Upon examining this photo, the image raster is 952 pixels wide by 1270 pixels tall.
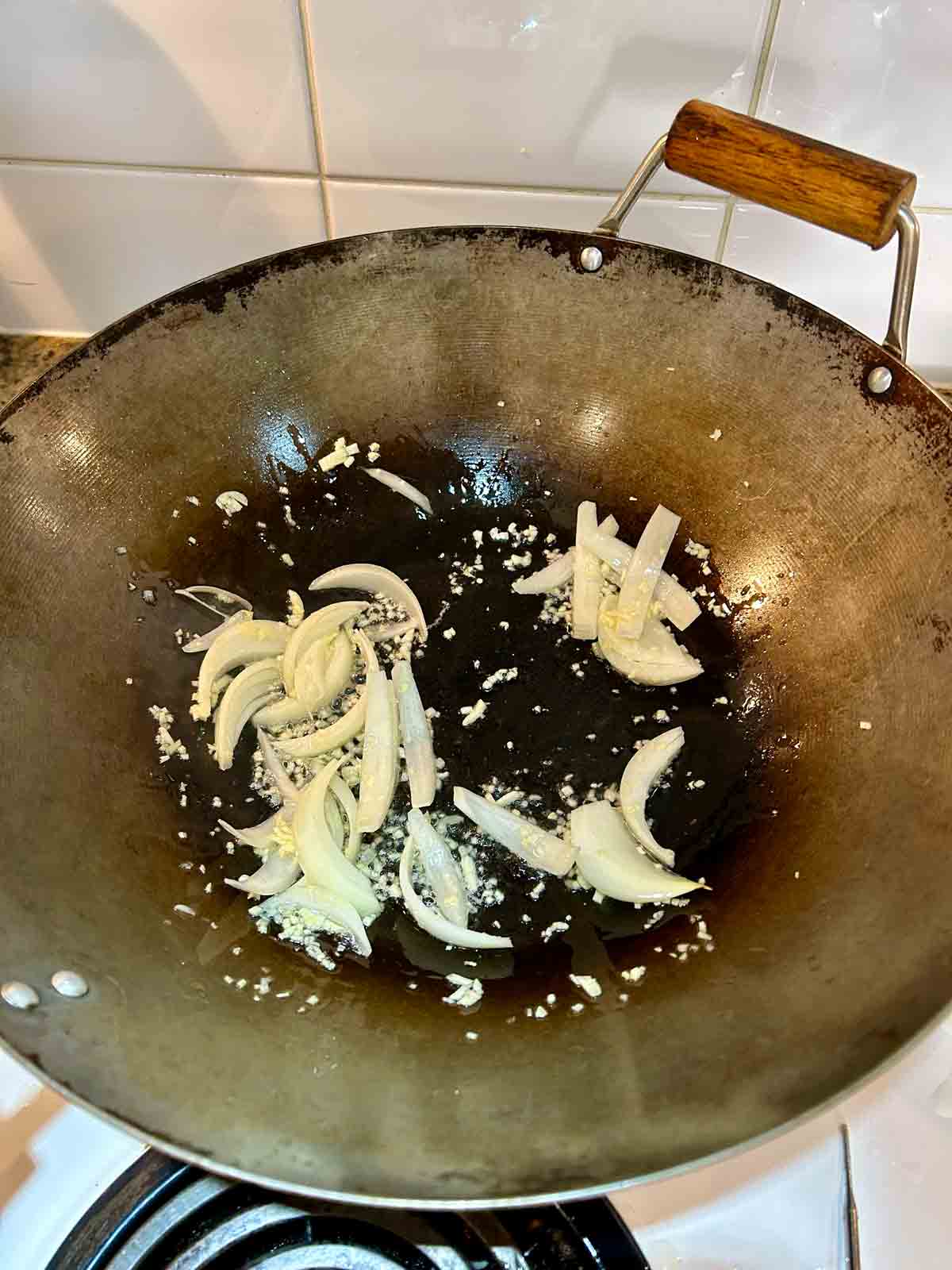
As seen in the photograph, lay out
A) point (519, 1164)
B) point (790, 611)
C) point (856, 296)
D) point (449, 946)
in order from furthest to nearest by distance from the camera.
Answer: point (856, 296)
point (790, 611)
point (449, 946)
point (519, 1164)

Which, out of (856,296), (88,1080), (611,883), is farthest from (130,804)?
(856,296)

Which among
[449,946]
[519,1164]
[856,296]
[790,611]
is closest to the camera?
[519,1164]

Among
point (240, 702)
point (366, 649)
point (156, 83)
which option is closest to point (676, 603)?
point (366, 649)

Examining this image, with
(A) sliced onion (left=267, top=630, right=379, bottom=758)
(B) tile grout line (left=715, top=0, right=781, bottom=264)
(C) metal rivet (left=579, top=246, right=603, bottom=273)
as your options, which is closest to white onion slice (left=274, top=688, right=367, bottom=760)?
(A) sliced onion (left=267, top=630, right=379, bottom=758)

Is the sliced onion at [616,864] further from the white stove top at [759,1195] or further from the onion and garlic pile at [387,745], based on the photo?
the white stove top at [759,1195]

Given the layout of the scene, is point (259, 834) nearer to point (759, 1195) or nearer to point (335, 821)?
point (335, 821)

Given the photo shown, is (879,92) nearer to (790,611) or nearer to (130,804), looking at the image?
(790,611)

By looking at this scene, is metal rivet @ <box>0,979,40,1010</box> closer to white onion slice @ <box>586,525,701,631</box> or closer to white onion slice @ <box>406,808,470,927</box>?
white onion slice @ <box>406,808,470,927</box>

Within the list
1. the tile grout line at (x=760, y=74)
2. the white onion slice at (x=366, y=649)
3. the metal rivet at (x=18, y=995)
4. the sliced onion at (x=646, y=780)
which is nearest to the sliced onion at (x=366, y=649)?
the white onion slice at (x=366, y=649)
